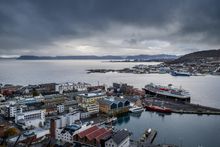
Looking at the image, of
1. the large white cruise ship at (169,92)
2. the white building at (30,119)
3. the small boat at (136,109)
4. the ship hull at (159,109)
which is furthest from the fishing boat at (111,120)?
the large white cruise ship at (169,92)

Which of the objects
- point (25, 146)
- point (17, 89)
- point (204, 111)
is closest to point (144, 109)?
point (204, 111)

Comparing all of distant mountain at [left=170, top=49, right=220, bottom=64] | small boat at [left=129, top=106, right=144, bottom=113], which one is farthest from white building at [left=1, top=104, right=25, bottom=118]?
distant mountain at [left=170, top=49, right=220, bottom=64]

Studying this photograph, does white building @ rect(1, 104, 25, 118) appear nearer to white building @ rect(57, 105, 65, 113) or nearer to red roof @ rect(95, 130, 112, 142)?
white building @ rect(57, 105, 65, 113)

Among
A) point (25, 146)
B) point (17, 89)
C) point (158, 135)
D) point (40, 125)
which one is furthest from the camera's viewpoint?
point (17, 89)

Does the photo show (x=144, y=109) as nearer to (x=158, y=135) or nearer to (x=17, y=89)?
(x=158, y=135)

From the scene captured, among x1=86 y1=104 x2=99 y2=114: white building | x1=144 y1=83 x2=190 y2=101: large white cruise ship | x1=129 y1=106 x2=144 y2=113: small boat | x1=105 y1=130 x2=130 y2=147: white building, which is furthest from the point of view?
x1=144 y1=83 x2=190 y2=101: large white cruise ship

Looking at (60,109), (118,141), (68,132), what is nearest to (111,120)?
(60,109)

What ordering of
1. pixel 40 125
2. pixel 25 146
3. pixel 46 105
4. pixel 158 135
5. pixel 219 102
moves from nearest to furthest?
pixel 25 146 < pixel 158 135 < pixel 40 125 < pixel 46 105 < pixel 219 102

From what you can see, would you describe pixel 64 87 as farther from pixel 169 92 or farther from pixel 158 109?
pixel 158 109
